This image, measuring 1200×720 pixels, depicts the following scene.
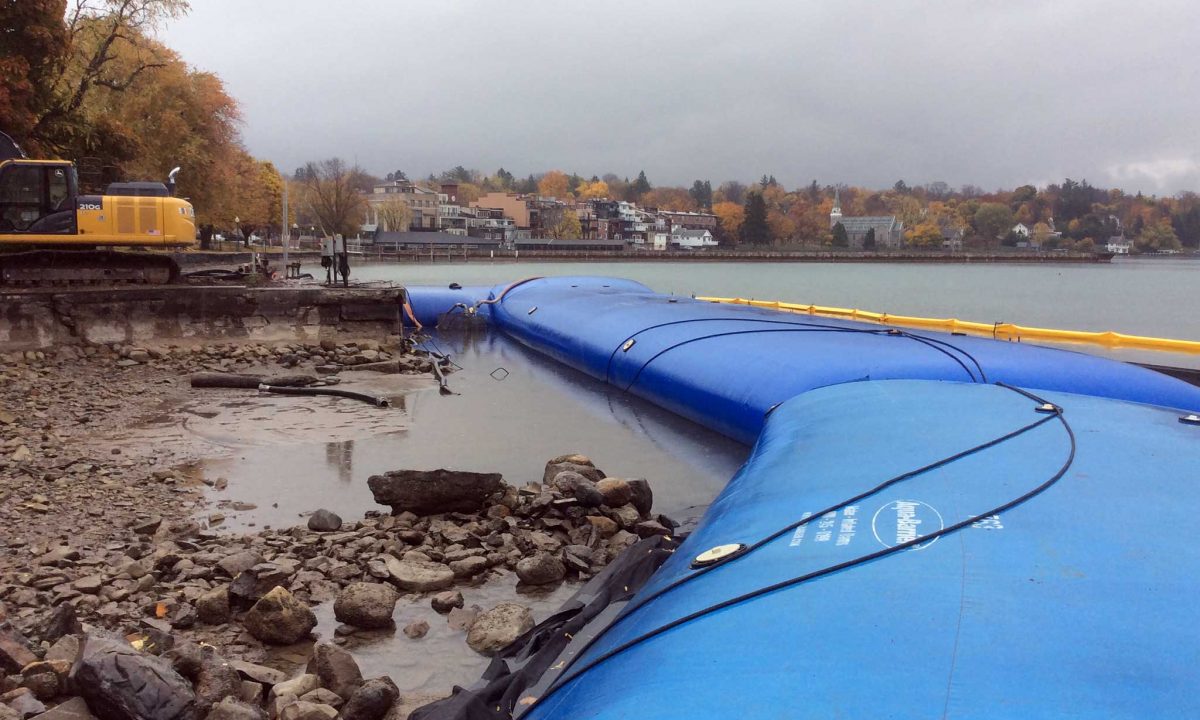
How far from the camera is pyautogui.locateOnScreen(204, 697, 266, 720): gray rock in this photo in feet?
9.23

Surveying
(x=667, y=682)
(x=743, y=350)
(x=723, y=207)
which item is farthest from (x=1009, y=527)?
(x=723, y=207)

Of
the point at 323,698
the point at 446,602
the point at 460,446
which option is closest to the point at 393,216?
the point at 460,446

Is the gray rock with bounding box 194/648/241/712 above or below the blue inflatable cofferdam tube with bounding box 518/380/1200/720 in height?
below

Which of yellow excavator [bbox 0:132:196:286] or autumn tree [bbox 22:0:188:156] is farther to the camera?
autumn tree [bbox 22:0:188:156]

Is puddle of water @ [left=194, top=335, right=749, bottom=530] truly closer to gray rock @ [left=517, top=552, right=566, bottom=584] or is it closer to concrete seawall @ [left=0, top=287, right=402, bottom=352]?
gray rock @ [left=517, top=552, right=566, bottom=584]

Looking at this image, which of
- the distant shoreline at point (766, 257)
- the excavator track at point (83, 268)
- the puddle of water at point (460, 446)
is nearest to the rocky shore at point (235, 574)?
the puddle of water at point (460, 446)

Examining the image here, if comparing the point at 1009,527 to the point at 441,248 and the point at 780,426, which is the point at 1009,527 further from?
the point at 441,248

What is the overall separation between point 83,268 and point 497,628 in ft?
39.3

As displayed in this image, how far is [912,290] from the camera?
154 ft

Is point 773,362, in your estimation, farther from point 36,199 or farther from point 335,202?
point 335,202

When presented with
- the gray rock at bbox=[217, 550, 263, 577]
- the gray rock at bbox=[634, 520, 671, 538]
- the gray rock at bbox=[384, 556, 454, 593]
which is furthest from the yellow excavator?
the gray rock at bbox=[634, 520, 671, 538]

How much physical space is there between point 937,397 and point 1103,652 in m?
3.11

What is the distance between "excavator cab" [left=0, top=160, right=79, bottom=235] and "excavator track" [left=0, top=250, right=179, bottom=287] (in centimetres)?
43

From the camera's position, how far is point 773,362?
7242 mm
